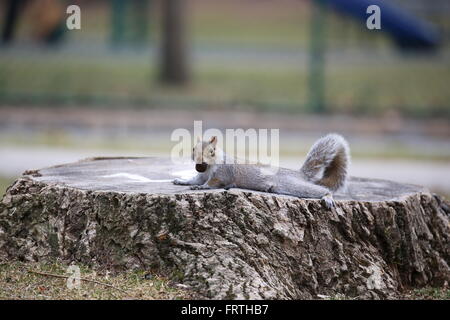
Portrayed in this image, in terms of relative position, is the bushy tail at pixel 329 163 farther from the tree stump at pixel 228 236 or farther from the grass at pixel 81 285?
Result: the grass at pixel 81 285

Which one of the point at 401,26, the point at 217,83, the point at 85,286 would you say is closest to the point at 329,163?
the point at 85,286

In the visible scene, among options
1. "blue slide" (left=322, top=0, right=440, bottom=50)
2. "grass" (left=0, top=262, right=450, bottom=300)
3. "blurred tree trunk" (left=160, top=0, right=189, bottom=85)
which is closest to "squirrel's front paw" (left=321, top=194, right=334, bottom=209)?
"grass" (left=0, top=262, right=450, bottom=300)

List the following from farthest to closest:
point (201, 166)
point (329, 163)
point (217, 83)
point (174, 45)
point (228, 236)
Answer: point (217, 83)
point (174, 45)
point (329, 163)
point (201, 166)
point (228, 236)

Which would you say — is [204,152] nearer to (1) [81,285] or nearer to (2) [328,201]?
(2) [328,201]

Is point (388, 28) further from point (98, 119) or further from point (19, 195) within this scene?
point (19, 195)

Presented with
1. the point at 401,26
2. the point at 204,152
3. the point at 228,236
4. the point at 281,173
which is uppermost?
the point at 401,26

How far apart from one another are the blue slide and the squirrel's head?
14.1m

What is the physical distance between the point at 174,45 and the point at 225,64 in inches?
56.4

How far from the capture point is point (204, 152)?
5145 millimetres

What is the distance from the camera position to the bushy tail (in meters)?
5.65

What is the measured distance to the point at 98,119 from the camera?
50.0 feet

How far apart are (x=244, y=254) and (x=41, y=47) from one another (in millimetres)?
12846
